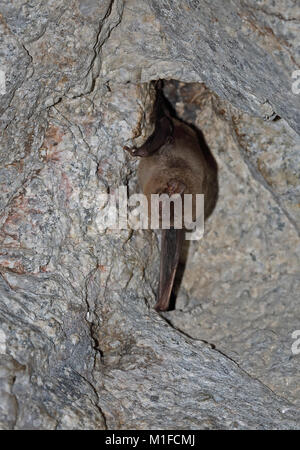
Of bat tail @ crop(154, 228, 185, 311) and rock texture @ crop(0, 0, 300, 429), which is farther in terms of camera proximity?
bat tail @ crop(154, 228, 185, 311)

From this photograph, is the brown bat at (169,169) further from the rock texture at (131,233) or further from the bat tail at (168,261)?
the rock texture at (131,233)

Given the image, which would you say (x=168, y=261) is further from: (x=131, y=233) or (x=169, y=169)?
(x=169, y=169)

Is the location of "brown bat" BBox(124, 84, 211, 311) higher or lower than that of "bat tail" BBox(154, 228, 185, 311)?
higher

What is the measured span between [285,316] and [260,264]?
1.42 ft

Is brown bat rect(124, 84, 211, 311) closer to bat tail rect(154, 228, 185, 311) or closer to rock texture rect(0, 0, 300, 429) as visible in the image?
bat tail rect(154, 228, 185, 311)

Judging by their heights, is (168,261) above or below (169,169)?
below

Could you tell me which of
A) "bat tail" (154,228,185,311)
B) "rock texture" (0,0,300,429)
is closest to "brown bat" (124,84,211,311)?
"bat tail" (154,228,185,311)

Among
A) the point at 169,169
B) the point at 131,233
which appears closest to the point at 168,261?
the point at 131,233

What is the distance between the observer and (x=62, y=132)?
3.33 metres

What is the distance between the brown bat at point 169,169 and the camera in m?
3.91

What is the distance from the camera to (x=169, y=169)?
4.15 m

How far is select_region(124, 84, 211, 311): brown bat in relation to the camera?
3914 millimetres

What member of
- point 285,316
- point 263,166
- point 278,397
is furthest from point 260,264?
point 278,397

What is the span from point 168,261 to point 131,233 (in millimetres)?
412
